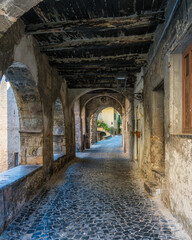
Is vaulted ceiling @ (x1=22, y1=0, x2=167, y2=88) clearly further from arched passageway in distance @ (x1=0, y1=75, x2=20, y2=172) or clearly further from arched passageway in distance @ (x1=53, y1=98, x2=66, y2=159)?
arched passageway in distance @ (x1=0, y1=75, x2=20, y2=172)

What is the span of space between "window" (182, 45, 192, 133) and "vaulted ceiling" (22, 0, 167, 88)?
1.01 metres

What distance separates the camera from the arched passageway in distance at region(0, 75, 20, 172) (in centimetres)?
1360

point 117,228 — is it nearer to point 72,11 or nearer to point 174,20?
point 174,20

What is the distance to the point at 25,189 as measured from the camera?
3609mm

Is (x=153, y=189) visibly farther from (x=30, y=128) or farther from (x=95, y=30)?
(x=95, y=30)

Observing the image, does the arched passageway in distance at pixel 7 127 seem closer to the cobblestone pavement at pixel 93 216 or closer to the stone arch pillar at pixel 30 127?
the stone arch pillar at pixel 30 127

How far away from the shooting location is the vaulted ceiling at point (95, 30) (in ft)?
10.1

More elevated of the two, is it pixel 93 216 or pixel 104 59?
pixel 104 59

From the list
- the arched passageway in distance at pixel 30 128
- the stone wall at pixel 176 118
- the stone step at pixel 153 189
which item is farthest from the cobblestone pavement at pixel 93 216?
the arched passageway in distance at pixel 30 128

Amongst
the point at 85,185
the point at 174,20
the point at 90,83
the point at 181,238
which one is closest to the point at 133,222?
the point at 181,238

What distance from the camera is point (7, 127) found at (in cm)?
1392

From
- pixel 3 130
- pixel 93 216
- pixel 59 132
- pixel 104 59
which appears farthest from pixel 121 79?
pixel 3 130

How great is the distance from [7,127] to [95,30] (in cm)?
1223

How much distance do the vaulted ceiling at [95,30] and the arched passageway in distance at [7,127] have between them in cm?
886
